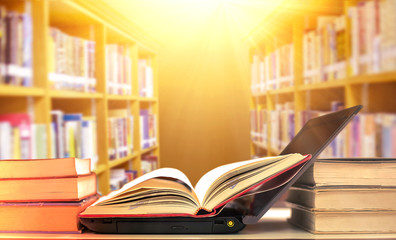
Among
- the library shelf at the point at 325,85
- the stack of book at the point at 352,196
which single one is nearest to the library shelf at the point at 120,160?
the library shelf at the point at 325,85

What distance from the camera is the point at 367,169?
0.66m

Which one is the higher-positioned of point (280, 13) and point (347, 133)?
point (280, 13)

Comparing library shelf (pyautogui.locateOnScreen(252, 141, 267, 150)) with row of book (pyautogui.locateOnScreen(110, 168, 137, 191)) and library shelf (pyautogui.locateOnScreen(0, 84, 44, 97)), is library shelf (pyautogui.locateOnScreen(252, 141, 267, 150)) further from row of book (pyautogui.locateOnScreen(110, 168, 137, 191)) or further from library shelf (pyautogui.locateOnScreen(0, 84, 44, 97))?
library shelf (pyautogui.locateOnScreen(0, 84, 44, 97))

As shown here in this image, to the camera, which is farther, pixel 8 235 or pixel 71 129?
pixel 71 129

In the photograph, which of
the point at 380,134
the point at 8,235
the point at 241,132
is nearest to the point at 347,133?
the point at 380,134

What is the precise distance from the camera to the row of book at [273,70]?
2444mm

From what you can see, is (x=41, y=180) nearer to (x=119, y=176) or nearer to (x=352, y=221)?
(x=352, y=221)

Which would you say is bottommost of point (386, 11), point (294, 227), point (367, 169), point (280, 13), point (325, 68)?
point (294, 227)

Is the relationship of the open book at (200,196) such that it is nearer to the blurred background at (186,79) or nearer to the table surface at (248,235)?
the table surface at (248,235)

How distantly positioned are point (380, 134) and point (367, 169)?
118 centimetres

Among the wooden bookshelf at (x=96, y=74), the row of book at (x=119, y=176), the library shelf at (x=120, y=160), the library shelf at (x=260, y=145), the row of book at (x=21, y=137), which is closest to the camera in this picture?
the row of book at (x=21, y=137)

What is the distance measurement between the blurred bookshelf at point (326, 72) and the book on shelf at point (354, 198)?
1043mm

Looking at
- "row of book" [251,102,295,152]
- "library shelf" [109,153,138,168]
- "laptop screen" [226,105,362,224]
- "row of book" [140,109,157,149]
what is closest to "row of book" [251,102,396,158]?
"row of book" [251,102,295,152]

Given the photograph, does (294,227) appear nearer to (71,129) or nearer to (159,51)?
(71,129)
